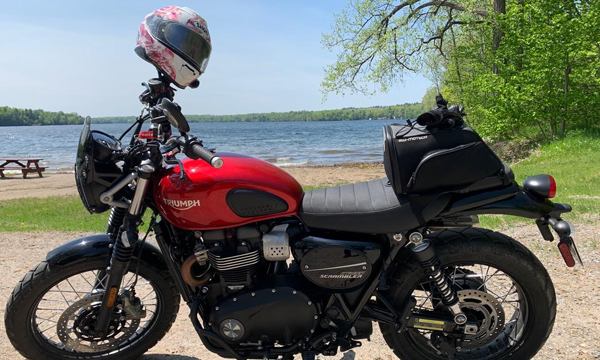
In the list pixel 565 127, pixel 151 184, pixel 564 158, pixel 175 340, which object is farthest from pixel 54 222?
pixel 565 127

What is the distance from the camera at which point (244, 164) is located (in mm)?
2727

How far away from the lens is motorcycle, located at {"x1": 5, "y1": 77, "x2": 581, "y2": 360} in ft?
8.64

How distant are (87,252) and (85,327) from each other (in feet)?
1.77

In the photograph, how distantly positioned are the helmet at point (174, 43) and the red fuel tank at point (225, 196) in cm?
58

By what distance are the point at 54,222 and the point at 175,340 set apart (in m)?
5.91

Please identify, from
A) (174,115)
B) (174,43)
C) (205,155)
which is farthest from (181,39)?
(205,155)

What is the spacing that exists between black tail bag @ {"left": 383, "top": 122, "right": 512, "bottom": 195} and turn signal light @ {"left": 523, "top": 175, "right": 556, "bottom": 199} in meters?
0.15

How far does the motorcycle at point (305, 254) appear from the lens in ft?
8.64

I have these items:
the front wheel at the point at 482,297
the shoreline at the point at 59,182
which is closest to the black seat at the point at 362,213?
the front wheel at the point at 482,297

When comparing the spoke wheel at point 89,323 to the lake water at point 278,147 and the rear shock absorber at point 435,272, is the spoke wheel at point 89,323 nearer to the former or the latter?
the lake water at point 278,147

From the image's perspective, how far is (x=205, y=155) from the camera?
2.34 m

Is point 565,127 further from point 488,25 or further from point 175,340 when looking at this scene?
point 175,340

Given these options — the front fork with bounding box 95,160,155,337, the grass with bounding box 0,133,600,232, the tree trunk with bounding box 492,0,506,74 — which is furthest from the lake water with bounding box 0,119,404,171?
the tree trunk with bounding box 492,0,506,74

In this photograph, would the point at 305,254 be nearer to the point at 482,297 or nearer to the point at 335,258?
the point at 335,258
